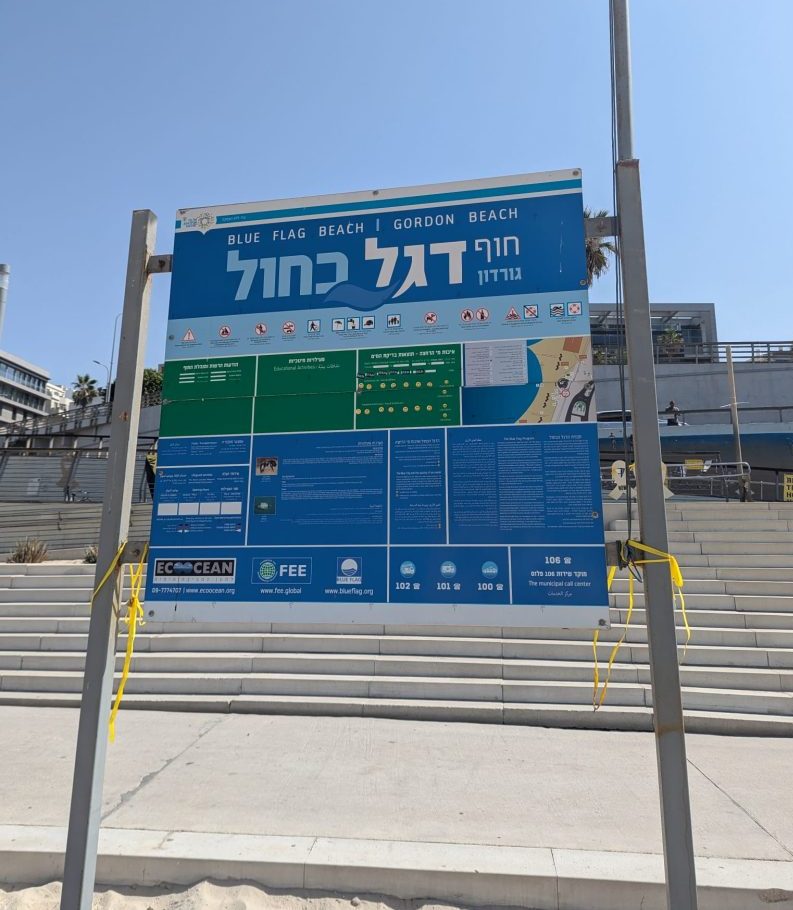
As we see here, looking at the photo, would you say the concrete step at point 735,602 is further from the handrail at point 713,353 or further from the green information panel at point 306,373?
the handrail at point 713,353

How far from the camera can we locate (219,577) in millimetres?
2711

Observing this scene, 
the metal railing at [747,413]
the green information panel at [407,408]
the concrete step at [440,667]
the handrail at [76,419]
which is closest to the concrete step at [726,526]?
the concrete step at [440,667]

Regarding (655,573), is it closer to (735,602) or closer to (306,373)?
(306,373)

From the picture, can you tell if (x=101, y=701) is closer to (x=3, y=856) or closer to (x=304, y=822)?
(x=3, y=856)

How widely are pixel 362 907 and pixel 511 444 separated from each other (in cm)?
239

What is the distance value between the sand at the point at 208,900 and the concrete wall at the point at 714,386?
22793mm

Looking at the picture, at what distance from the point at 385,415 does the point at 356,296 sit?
595 millimetres

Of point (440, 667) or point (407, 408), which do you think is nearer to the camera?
point (407, 408)

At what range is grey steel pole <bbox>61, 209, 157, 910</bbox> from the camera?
2398mm

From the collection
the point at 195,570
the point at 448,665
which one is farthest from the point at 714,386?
the point at 195,570

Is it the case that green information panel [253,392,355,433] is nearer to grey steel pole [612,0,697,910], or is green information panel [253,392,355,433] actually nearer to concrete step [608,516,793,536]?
grey steel pole [612,0,697,910]

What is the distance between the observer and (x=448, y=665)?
679cm

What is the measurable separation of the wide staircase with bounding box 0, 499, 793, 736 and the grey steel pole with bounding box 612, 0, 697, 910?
4181 mm

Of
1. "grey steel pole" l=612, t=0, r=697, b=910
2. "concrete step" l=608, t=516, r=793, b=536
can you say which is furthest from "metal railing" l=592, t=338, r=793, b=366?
"grey steel pole" l=612, t=0, r=697, b=910
